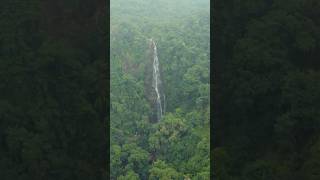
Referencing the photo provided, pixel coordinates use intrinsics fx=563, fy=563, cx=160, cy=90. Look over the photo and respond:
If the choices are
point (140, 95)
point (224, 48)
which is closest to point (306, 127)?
point (224, 48)

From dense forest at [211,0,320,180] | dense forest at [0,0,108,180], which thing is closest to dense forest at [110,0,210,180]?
dense forest at [0,0,108,180]

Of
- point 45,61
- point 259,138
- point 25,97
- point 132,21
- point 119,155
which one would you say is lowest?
point 119,155

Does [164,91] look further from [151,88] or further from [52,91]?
[52,91]

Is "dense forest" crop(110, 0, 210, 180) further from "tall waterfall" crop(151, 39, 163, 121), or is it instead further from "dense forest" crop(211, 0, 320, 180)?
"dense forest" crop(211, 0, 320, 180)

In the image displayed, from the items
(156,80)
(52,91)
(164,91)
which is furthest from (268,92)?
(156,80)

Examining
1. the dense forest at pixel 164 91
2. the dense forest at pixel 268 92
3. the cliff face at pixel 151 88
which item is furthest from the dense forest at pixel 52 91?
the cliff face at pixel 151 88

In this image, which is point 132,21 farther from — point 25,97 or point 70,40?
point 25,97
